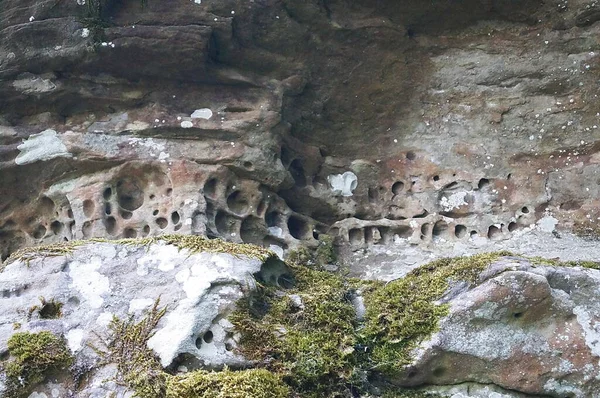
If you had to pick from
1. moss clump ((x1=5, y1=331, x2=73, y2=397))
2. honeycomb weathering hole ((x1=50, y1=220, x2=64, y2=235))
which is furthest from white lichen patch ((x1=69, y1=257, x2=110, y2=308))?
honeycomb weathering hole ((x1=50, y1=220, x2=64, y2=235))

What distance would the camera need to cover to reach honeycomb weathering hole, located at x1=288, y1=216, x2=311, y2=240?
5234mm

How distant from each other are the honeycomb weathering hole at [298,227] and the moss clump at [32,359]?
2.00 metres

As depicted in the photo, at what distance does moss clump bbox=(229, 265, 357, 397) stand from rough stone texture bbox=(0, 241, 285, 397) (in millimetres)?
113

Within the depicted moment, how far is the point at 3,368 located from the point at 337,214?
2.63 metres

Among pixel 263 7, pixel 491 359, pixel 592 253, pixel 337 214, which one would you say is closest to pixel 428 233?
pixel 337 214

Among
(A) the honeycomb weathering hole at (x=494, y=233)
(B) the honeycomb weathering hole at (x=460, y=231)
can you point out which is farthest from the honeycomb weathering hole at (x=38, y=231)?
(A) the honeycomb weathering hole at (x=494, y=233)

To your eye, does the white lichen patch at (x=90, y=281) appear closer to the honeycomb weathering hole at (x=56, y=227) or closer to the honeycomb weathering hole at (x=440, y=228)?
the honeycomb weathering hole at (x=56, y=227)

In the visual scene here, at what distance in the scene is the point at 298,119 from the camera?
5539mm

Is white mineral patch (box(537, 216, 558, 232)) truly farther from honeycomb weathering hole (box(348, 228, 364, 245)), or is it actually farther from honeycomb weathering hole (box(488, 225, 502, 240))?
honeycomb weathering hole (box(348, 228, 364, 245))

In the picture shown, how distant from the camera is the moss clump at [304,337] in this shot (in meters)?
3.72

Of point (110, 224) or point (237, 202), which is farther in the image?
point (237, 202)

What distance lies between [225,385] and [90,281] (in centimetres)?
108

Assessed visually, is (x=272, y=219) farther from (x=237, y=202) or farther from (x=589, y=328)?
(x=589, y=328)

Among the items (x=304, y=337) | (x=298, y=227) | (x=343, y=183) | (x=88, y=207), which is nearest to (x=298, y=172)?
(x=343, y=183)
